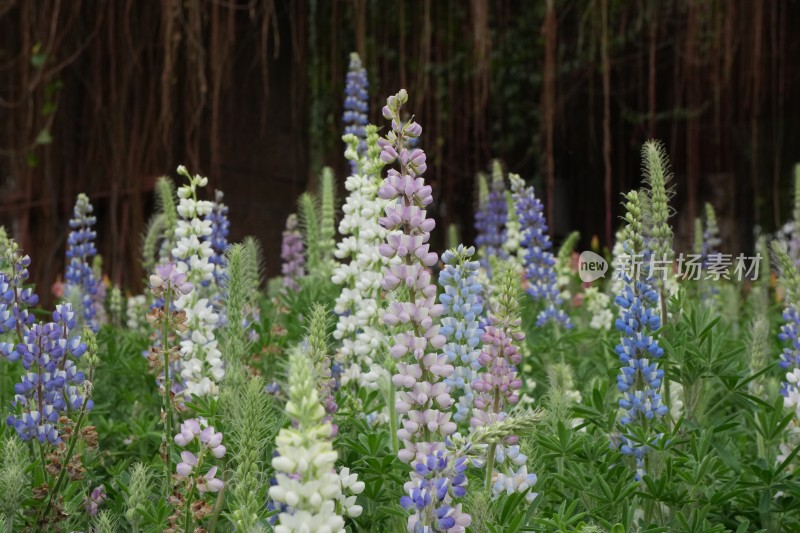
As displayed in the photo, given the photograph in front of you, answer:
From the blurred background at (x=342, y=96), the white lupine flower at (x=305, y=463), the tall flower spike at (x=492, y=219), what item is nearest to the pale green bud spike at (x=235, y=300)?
the white lupine flower at (x=305, y=463)

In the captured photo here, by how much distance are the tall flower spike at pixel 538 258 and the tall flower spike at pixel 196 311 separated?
107 cm

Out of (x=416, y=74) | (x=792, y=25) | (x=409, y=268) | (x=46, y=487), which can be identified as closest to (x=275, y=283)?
(x=416, y=74)

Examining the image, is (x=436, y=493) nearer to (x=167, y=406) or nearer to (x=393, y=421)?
(x=393, y=421)

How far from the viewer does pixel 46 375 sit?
1.35 meters

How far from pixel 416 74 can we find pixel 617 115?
4.68ft

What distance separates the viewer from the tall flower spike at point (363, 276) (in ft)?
5.10

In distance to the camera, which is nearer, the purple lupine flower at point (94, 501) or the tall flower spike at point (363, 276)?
the purple lupine flower at point (94, 501)

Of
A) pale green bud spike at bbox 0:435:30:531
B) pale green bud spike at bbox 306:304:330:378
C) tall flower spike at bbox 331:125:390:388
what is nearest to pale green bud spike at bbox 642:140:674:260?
tall flower spike at bbox 331:125:390:388

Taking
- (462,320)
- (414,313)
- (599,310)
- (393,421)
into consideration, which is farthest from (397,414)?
(599,310)

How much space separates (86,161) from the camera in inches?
181

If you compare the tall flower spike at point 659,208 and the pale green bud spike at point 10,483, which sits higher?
the tall flower spike at point 659,208

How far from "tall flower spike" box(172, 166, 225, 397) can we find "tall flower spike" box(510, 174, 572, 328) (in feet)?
3.50

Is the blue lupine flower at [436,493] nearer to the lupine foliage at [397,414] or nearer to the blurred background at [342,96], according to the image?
the lupine foliage at [397,414]

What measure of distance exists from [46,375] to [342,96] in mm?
3536
